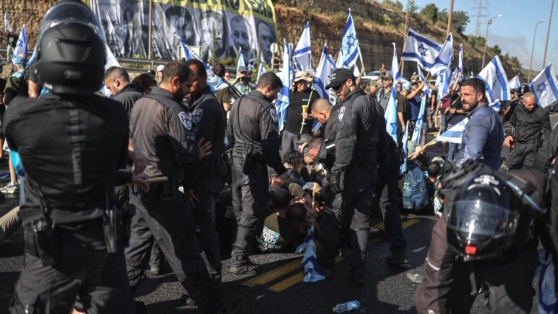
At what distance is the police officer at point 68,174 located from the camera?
2363 millimetres

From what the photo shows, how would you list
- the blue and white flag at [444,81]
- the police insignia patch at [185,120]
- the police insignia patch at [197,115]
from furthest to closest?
the blue and white flag at [444,81], the police insignia patch at [197,115], the police insignia patch at [185,120]

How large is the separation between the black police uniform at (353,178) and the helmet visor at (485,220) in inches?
95.8

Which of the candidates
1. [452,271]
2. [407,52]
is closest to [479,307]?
[452,271]

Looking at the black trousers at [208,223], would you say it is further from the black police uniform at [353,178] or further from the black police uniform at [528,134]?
the black police uniform at [528,134]

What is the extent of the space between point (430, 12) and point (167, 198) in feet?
194

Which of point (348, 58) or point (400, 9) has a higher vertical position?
point (400, 9)

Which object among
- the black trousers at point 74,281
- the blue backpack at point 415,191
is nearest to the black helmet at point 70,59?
the black trousers at point 74,281

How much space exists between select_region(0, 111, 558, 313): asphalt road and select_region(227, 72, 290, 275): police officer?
0.98 feet

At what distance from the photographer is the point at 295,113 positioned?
369 inches

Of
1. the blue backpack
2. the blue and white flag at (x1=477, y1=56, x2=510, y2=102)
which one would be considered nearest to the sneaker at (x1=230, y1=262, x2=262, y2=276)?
the blue backpack

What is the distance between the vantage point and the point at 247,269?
5066mm

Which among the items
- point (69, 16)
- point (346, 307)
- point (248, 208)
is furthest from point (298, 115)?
point (69, 16)

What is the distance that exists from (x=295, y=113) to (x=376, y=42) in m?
35.9

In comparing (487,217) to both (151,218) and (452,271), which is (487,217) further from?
(151,218)
